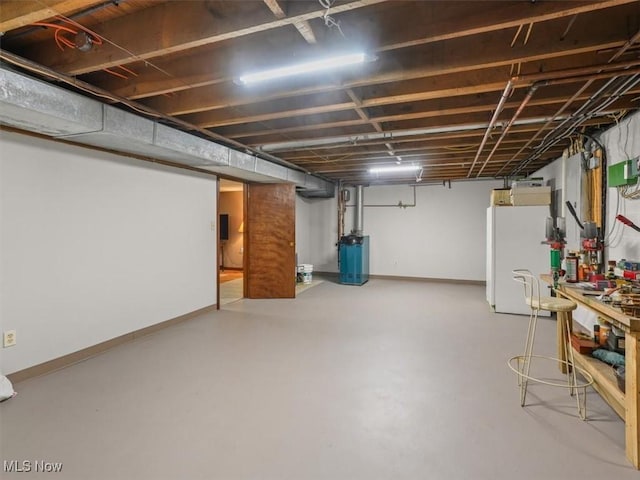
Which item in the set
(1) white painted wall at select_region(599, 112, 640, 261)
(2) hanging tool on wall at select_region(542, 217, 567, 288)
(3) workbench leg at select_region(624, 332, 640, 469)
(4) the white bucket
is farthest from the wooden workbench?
(4) the white bucket

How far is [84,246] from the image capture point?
3.17 meters

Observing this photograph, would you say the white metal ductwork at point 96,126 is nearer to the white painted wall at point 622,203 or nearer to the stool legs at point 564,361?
the stool legs at point 564,361

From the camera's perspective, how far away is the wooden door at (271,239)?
5816 mm

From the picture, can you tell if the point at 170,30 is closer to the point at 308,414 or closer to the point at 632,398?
the point at 308,414

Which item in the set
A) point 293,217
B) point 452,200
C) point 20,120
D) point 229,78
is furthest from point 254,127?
point 452,200

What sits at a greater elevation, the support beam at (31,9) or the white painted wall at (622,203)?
the support beam at (31,9)

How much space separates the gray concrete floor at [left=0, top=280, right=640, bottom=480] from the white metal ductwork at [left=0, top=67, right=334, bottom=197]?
6.68 feet

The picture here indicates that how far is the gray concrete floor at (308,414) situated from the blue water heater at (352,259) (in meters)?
3.33

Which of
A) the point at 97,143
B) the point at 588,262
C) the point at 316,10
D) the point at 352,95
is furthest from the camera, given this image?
the point at 588,262

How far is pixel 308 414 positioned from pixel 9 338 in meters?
2.45

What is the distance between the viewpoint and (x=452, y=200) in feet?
24.3

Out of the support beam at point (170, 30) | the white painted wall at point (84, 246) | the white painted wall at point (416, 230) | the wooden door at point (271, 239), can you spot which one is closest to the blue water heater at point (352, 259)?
the white painted wall at point (416, 230)

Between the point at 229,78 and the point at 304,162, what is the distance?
10.9 feet

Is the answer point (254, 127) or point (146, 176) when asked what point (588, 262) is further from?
point (146, 176)
